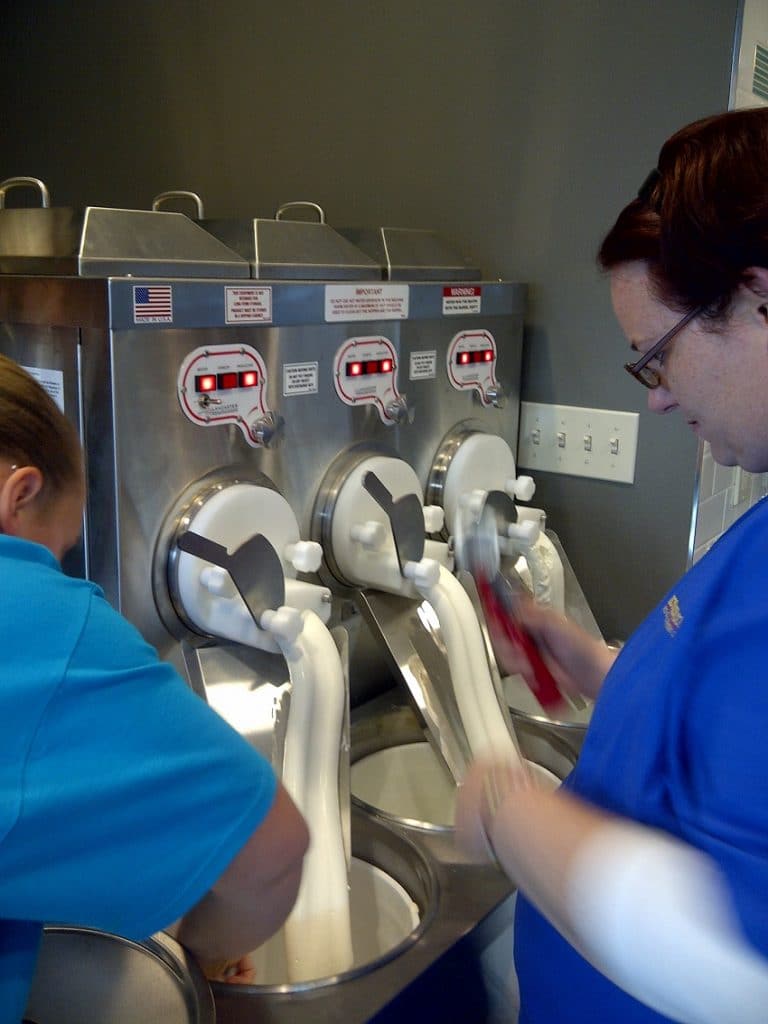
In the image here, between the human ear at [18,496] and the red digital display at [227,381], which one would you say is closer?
the human ear at [18,496]

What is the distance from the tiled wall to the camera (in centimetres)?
149

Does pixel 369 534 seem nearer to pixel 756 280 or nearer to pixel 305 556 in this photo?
pixel 305 556

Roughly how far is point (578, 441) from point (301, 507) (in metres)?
0.57

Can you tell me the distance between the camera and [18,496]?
0.67 meters

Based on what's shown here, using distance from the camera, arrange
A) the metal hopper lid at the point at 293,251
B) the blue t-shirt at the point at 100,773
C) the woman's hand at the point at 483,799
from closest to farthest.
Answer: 1. the blue t-shirt at the point at 100,773
2. the woman's hand at the point at 483,799
3. the metal hopper lid at the point at 293,251

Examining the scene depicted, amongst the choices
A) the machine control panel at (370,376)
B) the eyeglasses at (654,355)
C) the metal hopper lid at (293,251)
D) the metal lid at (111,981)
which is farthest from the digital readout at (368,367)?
the metal lid at (111,981)

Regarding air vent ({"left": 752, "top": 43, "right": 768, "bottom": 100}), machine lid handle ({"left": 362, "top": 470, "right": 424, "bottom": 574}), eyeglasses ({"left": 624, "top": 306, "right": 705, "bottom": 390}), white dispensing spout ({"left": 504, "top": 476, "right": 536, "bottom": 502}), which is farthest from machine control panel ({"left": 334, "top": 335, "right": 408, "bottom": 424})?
air vent ({"left": 752, "top": 43, "right": 768, "bottom": 100})

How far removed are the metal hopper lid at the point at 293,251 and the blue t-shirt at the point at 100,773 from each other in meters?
0.68

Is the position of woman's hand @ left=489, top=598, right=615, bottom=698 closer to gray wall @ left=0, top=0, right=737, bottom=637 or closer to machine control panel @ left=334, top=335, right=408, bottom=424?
machine control panel @ left=334, top=335, right=408, bottom=424

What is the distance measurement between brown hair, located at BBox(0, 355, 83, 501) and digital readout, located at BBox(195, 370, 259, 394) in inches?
12.3

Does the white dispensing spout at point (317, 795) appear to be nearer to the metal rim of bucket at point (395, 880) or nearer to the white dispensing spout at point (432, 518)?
the metal rim of bucket at point (395, 880)

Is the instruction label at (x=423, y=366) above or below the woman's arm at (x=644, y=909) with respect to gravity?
above

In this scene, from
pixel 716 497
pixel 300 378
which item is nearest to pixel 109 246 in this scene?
pixel 300 378

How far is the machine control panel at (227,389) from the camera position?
1021mm
